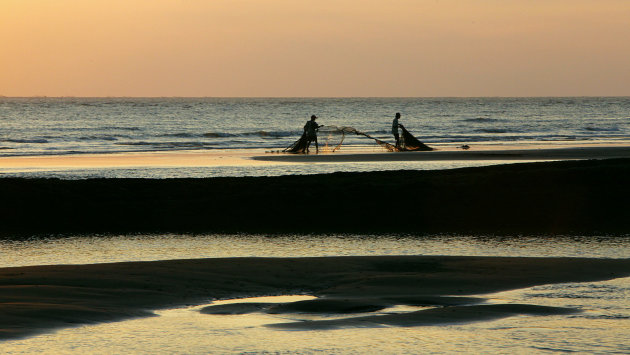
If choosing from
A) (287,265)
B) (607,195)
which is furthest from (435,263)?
(607,195)

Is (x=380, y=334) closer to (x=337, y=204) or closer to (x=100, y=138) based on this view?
(x=337, y=204)

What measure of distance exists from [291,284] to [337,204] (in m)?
6.95

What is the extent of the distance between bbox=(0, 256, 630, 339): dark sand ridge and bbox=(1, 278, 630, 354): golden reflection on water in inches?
10.5

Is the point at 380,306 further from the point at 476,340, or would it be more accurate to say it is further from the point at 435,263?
the point at 435,263

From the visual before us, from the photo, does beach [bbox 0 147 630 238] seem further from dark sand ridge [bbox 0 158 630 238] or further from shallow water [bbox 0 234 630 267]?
shallow water [bbox 0 234 630 267]

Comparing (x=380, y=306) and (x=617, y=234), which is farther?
(x=617, y=234)

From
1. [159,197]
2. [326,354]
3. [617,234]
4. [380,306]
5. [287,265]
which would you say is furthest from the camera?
[159,197]

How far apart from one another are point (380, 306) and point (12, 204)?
995 cm

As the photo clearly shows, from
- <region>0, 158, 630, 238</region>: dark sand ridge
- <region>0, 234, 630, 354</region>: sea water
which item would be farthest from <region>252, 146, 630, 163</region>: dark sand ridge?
<region>0, 234, 630, 354</region>: sea water

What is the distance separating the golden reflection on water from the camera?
668 cm

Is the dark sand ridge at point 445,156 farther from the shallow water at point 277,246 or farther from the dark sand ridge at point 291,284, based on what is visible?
the dark sand ridge at point 291,284

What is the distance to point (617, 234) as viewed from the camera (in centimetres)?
1381

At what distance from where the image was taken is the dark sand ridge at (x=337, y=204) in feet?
48.8

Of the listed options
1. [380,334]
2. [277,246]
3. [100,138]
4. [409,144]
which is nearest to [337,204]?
[277,246]
